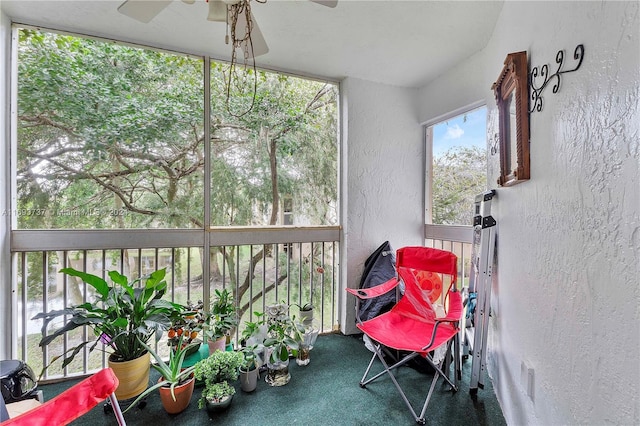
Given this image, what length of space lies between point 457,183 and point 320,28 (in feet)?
5.66

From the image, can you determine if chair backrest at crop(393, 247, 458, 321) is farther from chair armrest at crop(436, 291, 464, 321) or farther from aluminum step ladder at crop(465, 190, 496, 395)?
aluminum step ladder at crop(465, 190, 496, 395)

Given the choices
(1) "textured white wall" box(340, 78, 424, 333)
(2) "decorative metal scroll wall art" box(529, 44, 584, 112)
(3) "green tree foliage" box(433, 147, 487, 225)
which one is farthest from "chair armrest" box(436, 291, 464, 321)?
(2) "decorative metal scroll wall art" box(529, 44, 584, 112)

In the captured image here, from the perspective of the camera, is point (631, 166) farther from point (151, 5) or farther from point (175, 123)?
point (175, 123)

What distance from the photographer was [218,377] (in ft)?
5.48

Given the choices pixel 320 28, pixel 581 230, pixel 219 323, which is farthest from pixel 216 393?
pixel 320 28

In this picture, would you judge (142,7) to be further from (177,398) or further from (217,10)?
(177,398)

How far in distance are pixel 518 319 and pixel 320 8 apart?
6.98ft

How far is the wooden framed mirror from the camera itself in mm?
1281

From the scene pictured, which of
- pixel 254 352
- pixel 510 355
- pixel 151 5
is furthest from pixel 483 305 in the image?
pixel 151 5

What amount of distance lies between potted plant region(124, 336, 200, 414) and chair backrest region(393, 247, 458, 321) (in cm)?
151

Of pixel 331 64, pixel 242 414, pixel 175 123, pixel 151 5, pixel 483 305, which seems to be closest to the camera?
pixel 151 5

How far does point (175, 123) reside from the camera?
84.5 inches

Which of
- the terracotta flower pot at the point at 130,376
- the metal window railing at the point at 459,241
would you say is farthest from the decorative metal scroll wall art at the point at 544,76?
the terracotta flower pot at the point at 130,376

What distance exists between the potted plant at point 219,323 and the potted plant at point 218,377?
25 centimetres
